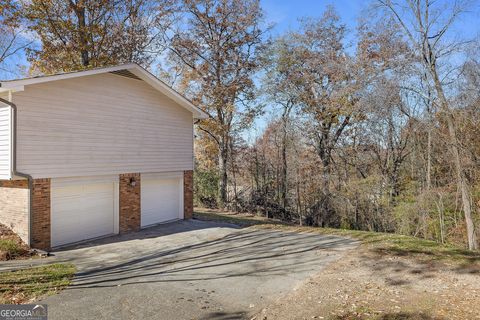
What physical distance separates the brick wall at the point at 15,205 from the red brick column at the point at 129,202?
2.71 m

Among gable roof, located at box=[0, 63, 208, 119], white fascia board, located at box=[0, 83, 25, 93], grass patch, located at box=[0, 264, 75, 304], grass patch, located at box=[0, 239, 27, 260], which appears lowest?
grass patch, located at box=[0, 264, 75, 304]

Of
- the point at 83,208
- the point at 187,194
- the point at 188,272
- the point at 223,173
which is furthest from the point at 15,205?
the point at 223,173

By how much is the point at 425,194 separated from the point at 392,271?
253 inches

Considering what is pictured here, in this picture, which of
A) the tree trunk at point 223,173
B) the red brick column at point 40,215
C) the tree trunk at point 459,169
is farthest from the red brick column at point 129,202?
the tree trunk at point 459,169

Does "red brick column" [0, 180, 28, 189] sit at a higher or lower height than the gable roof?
lower

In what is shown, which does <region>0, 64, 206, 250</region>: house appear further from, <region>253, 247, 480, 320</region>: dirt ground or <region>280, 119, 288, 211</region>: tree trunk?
<region>253, 247, 480, 320</region>: dirt ground

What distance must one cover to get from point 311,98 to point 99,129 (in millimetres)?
12162

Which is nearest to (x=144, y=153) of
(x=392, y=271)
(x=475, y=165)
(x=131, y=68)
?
(x=131, y=68)

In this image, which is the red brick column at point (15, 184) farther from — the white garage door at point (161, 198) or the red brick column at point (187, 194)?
the red brick column at point (187, 194)

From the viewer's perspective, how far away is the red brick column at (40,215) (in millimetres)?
8227

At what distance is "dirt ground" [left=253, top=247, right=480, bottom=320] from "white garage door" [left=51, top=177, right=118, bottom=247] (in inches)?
258

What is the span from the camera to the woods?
37.2 feet

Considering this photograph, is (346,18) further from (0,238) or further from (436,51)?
(0,238)

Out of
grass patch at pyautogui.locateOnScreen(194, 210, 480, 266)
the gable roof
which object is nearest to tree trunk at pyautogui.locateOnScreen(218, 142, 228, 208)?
the gable roof
